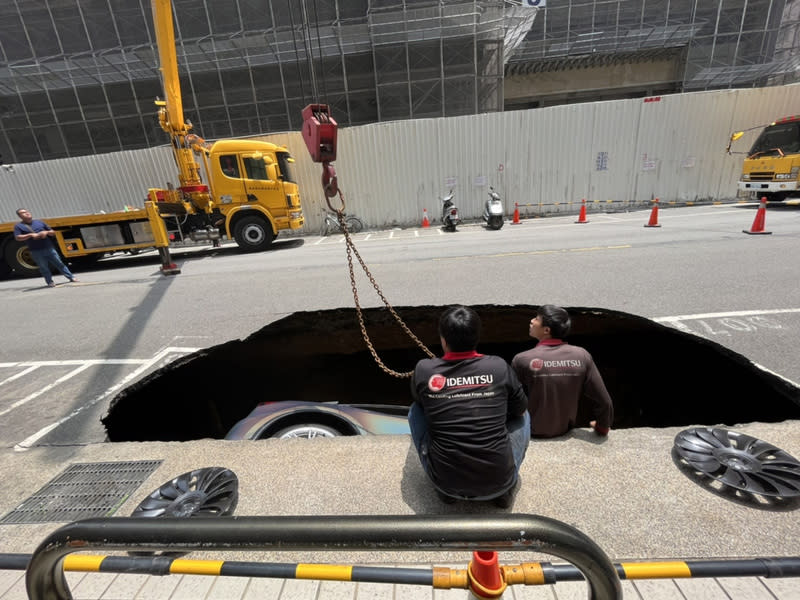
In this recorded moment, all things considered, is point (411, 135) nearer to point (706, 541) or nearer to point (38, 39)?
point (706, 541)

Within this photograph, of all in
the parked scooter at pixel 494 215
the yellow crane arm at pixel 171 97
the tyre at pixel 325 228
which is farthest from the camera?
the tyre at pixel 325 228

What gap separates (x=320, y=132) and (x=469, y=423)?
271cm

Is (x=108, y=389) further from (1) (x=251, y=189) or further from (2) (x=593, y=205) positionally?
(2) (x=593, y=205)

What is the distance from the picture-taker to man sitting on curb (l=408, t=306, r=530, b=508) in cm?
187

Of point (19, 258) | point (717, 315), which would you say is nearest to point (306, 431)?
point (717, 315)

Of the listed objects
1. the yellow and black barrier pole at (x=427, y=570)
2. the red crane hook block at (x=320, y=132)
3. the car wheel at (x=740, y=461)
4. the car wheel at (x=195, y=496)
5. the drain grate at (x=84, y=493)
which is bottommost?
the drain grate at (x=84, y=493)

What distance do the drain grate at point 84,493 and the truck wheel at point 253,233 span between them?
10014 millimetres

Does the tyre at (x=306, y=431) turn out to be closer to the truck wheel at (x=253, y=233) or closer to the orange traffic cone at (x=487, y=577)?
the orange traffic cone at (x=487, y=577)

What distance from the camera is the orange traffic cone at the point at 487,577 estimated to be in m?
1.46

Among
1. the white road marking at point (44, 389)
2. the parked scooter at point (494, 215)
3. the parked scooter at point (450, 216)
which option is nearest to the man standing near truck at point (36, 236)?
the white road marking at point (44, 389)

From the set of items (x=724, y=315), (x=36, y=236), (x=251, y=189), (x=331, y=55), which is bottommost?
(x=724, y=315)

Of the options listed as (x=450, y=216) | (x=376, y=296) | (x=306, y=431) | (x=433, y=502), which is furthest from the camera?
(x=450, y=216)

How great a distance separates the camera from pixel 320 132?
10.6ft

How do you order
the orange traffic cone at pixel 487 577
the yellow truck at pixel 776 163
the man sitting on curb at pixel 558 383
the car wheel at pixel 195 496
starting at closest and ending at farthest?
the orange traffic cone at pixel 487 577, the car wheel at pixel 195 496, the man sitting on curb at pixel 558 383, the yellow truck at pixel 776 163
